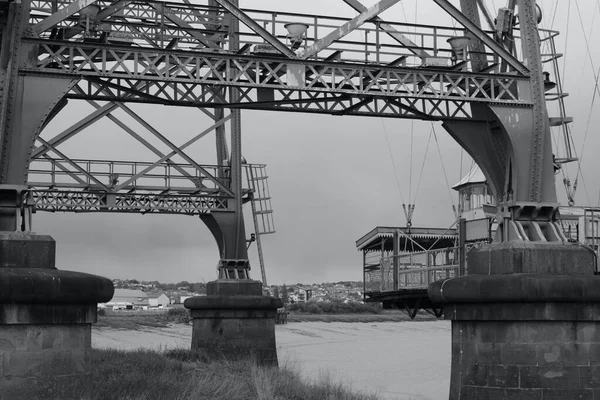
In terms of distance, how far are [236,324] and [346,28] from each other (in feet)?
55.0

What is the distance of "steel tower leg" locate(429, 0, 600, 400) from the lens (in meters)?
19.4

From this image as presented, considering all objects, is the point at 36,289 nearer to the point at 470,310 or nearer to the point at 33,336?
the point at 33,336

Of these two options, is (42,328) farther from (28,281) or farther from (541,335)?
(541,335)

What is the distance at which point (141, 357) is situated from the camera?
32.8 m

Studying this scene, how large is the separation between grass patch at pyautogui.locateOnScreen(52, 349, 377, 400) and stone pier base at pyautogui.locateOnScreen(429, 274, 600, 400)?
5.29 metres

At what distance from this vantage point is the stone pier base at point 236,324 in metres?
35.8

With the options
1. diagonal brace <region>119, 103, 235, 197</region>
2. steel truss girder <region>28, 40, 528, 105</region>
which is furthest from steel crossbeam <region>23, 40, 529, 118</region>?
diagonal brace <region>119, 103, 235, 197</region>

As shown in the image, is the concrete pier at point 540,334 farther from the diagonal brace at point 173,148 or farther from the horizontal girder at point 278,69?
the diagonal brace at point 173,148

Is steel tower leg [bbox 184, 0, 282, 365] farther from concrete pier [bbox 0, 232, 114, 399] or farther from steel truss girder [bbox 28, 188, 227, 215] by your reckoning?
concrete pier [bbox 0, 232, 114, 399]

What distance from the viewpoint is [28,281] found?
17.0m

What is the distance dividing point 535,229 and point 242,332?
1658cm

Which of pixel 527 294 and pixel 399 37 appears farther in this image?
pixel 399 37

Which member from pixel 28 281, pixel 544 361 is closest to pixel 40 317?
pixel 28 281

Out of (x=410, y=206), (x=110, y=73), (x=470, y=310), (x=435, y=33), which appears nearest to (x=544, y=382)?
(x=470, y=310)
